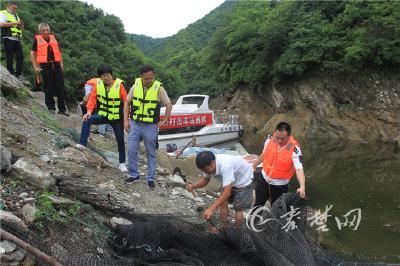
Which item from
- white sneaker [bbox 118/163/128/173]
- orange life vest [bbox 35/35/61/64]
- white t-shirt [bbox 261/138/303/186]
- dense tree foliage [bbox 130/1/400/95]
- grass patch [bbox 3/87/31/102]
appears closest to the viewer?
white t-shirt [bbox 261/138/303/186]

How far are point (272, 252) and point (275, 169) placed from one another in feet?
A: 6.13

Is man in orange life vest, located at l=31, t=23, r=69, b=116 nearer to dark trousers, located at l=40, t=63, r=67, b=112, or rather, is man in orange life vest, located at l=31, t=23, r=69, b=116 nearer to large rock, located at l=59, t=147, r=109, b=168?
dark trousers, located at l=40, t=63, r=67, b=112

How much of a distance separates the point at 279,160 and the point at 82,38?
112ft

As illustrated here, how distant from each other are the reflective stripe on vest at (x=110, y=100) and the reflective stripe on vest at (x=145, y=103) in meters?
0.49

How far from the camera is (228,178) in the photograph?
5.02 meters

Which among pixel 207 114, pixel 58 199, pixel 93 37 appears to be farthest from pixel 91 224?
pixel 93 37

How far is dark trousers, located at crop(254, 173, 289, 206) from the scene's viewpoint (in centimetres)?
588

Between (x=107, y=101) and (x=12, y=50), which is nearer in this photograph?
(x=107, y=101)

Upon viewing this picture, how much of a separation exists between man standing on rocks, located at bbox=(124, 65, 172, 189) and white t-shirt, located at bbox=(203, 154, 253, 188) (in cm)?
146

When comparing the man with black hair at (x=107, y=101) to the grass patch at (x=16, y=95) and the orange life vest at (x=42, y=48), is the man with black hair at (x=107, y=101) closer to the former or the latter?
the orange life vest at (x=42, y=48)

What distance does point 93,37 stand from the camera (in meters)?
38.9

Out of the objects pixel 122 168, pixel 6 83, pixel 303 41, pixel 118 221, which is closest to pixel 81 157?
pixel 122 168

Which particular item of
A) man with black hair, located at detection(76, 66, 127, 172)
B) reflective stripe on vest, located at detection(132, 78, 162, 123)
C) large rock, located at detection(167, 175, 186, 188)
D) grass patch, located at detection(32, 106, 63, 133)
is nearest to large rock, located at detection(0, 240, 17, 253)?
reflective stripe on vest, located at detection(132, 78, 162, 123)

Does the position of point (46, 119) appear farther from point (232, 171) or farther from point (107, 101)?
point (232, 171)
